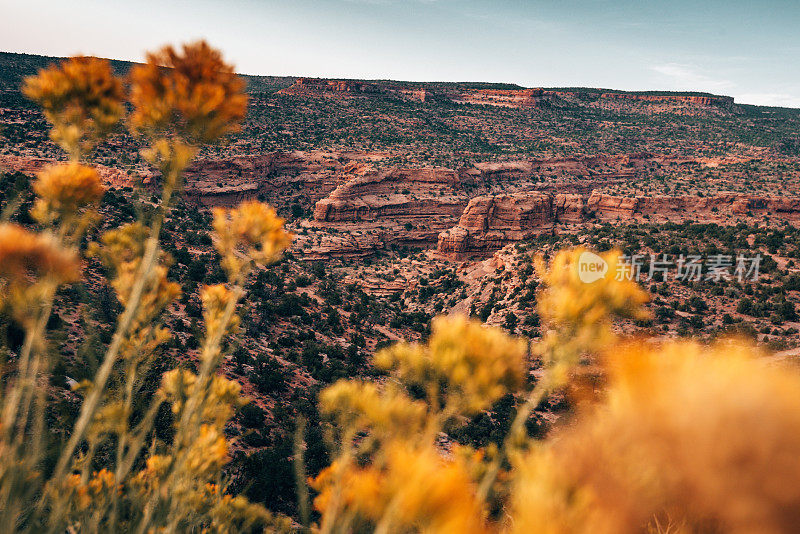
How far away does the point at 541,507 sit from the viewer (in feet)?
4.46

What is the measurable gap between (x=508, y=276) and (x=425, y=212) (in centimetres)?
2106

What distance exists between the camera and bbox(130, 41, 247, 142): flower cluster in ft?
6.32

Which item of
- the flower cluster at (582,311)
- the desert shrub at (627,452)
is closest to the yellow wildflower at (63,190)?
the desert shrub at (627,452)

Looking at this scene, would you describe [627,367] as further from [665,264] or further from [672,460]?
[665,264]

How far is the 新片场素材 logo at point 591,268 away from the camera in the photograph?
195 centimetres

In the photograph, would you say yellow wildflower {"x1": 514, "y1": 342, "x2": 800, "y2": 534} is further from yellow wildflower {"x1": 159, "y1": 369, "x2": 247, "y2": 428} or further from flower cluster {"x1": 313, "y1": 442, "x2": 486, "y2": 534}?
yellow wildflower {"x1": 159, "y1": 369, "x2": 247, "y2": 428}

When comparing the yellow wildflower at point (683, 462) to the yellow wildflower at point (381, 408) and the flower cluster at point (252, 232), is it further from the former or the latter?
the flower cluster at point (252, 232)

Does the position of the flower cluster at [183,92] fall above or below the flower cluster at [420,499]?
above

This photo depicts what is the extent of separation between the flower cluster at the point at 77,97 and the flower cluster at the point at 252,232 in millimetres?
889

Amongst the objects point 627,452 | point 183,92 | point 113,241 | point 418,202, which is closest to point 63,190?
point 113,241

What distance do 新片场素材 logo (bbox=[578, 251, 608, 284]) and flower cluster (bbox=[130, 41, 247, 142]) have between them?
2.04 metres

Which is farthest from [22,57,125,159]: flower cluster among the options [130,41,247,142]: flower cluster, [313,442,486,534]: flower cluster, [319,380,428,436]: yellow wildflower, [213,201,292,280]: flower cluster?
[313,442,486,534]: flower cluster

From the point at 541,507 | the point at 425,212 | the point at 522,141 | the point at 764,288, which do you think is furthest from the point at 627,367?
the point at 522,141

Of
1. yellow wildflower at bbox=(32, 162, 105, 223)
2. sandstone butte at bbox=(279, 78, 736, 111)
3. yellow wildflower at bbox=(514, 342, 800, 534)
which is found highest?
sandstone butte at bbox=(279, 78, 736, 111)
